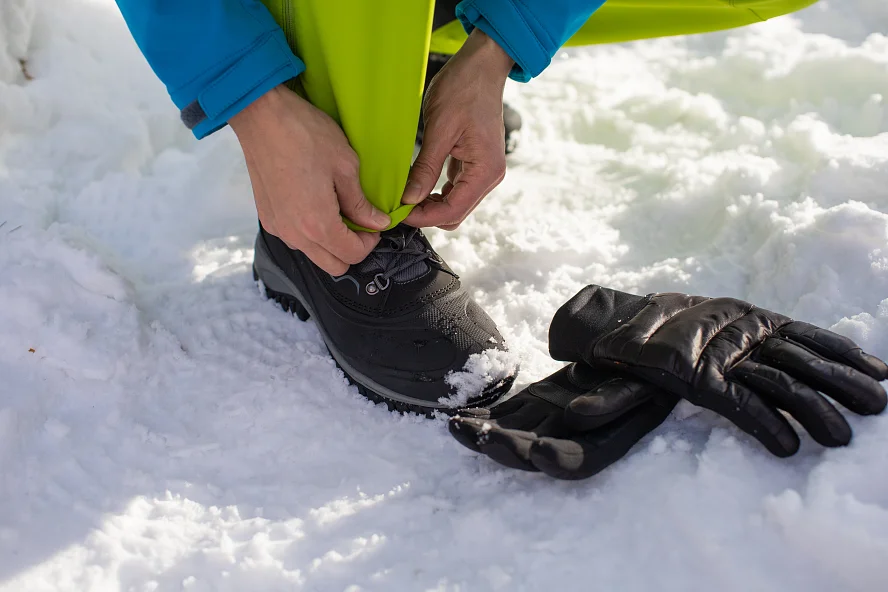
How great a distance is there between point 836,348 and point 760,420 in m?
0.19

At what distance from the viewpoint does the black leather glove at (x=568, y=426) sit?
3.07 feet

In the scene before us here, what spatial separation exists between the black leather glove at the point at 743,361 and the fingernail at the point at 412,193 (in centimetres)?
34

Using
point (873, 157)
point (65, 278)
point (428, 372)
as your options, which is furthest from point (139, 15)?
point (873, 157)

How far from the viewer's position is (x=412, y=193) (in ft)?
3.67

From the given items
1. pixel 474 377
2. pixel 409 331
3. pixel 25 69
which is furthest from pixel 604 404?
pixel 25 69

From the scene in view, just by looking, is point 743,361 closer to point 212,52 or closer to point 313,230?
point 313,230

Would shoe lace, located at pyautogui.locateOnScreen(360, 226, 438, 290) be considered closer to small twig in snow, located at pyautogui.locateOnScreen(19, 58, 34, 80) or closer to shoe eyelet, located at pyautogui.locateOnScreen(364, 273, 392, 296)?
shoe eyelet, located at pyautogui.locateOnScreen(364, 273, 392, 296)

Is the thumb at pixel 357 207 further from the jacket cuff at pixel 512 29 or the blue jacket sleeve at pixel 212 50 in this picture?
the jacket cuff at pixel 512 29

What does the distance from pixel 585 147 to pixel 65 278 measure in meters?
1.37

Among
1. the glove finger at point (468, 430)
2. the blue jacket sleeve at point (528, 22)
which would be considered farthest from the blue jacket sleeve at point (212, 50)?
the glove finger at point (468, 430)

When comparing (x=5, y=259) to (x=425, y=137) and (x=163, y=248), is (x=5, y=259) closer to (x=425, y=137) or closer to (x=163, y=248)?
(x=163, y=248)

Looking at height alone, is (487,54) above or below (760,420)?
above

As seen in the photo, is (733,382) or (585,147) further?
(585,147)

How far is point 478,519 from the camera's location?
0.95 meters
